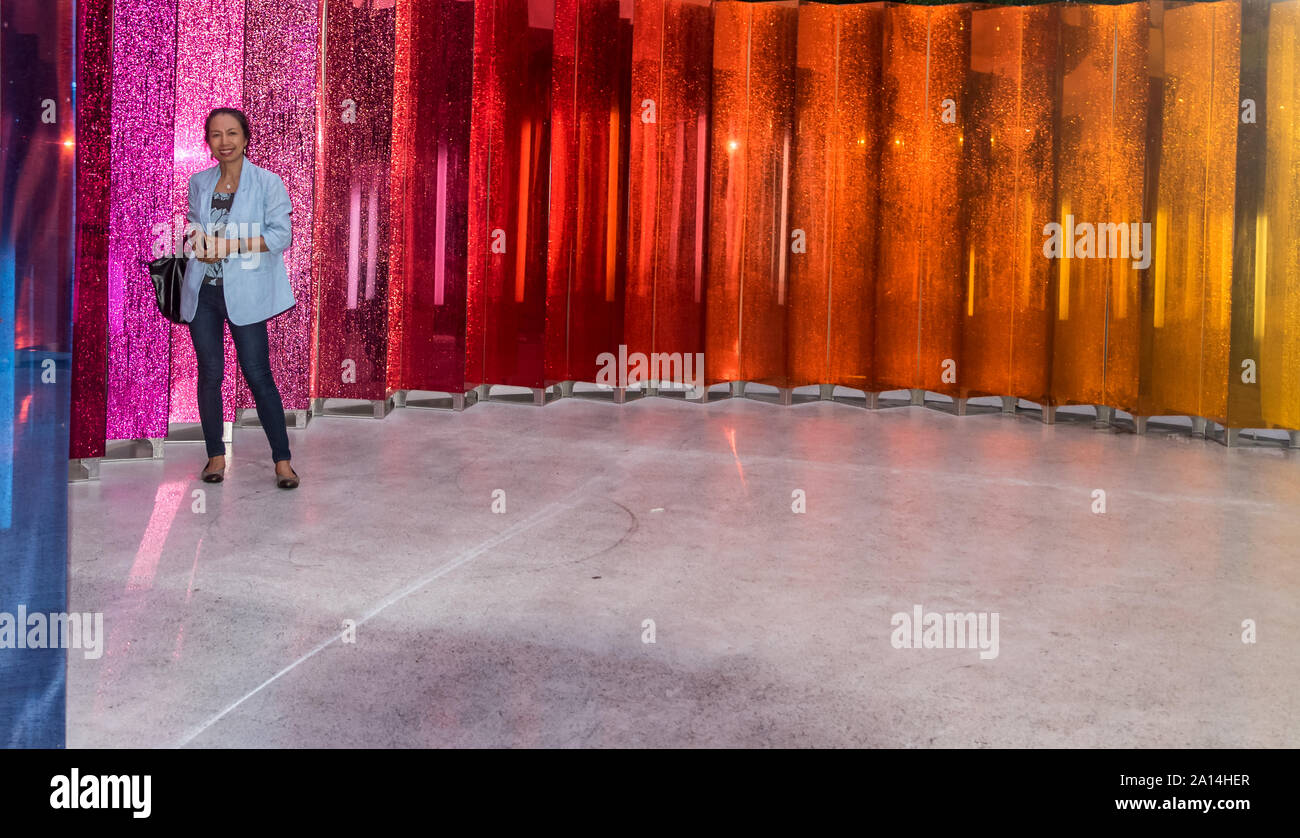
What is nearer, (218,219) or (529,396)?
(218,219)

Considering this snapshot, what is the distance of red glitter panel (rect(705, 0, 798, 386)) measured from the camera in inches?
293

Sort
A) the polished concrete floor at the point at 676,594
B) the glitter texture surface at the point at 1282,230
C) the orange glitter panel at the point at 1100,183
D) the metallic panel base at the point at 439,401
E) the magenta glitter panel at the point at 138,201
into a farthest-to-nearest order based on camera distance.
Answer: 1. the metallic panel base at the point at 439,401
2. the orange glitter panel at the point at 1100,183
3. the glitter texture surface at the point at 1282,230
4. the magenta glitter panel at the point at 138,201
5. the polished concrete floor at the point at 676,594

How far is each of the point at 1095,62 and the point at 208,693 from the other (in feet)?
19.5

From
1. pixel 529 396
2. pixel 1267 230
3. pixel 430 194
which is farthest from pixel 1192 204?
pixel 430 194

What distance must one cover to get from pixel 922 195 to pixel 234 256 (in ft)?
13.8

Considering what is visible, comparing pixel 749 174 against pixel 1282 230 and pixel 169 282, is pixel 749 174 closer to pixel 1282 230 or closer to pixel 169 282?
pixel 1282 230

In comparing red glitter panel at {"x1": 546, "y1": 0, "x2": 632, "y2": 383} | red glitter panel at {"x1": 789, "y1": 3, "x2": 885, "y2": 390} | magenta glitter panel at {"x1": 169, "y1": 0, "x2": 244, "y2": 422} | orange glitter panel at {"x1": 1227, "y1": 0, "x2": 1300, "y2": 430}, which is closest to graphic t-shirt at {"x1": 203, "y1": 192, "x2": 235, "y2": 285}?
magenta glitter panel at {"x1": 169, "y1": 0, "x2": 244, "y2": 422}

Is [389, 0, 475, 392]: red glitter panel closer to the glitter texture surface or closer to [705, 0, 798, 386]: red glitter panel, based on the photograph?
[705, 0, 798, 386]: red glitter panel

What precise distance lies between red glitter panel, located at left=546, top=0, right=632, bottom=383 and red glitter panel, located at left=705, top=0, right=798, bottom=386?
1.90ft

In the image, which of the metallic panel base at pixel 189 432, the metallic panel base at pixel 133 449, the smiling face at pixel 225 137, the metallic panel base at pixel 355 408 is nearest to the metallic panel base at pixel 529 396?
the metallic panel base at pixel 355 408

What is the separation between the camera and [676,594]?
369cm

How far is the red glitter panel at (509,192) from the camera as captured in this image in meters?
6.95

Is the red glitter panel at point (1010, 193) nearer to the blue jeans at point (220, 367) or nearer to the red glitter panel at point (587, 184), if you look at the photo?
the red glitter panel at point (587, 184)

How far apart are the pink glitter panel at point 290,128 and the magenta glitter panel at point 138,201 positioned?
0.75 meters
